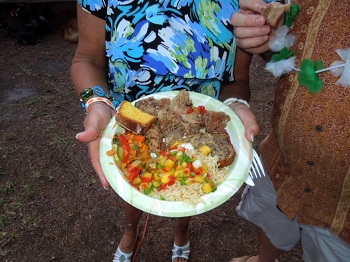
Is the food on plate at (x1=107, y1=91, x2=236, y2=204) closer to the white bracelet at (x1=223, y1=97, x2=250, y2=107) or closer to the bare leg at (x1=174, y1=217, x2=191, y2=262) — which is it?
the white bracelet at (x1=223, y1=97, x2=250, y2=107)

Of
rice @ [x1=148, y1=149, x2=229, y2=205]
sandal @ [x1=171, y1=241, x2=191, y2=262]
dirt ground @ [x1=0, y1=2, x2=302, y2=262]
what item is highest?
rice @ [x1=148, y1=149, x2=229, y2=205]

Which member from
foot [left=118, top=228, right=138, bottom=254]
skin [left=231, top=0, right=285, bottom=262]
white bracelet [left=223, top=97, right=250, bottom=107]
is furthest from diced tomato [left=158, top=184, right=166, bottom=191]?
foot [left=118, top=228, right=138, bottom=254]

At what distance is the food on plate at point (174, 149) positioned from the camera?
4.89 ft

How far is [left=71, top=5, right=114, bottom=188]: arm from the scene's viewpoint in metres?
1.57

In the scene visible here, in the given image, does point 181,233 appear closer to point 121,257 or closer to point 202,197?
point 121,257

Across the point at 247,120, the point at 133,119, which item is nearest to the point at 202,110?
the point at 247,120

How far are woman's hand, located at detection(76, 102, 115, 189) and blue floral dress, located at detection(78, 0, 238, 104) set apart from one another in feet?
0.65

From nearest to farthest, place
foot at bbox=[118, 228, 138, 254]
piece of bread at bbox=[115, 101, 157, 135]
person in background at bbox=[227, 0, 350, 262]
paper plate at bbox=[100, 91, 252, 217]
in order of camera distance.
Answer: person in background at bbox=[227, 0, 350, 262] < paper plate at bbox=[100, 91, 252, 217] < piece of bread at bbox=[115, 101, 157, 135] < foot at bbox=[118, 228, 138, 254]

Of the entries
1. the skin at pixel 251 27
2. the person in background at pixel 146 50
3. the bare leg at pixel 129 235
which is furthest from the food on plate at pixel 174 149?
the bare leg at pixel 129 235

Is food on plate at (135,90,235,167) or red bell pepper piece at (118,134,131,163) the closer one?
red bell pepper piece at (118,134,131,163)

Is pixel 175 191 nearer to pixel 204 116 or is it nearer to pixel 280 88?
pixel 204 116

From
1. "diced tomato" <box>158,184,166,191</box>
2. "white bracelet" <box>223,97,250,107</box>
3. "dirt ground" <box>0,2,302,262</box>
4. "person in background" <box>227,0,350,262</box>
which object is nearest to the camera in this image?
"person in background" <box>227,0,350,262</box>

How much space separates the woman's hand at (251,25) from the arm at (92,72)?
0.67 metres

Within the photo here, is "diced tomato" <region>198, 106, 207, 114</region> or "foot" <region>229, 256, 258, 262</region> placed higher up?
"diced tomato" <region>198, 106, 207, 114</region>
